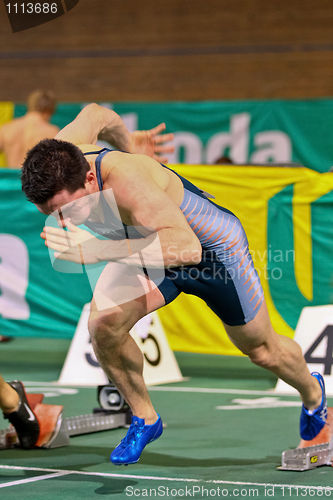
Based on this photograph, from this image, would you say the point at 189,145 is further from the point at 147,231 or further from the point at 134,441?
the point at 147,231

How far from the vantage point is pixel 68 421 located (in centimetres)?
558

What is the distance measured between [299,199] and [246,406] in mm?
1827

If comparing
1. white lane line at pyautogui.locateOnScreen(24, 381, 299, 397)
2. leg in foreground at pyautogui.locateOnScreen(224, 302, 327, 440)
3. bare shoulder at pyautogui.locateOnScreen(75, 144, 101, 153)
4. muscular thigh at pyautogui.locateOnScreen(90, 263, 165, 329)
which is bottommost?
white lane line at pyautogui.locateOnScreen(24, 381, 299, 397)

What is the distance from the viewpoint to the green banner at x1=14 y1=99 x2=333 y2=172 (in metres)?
13.6

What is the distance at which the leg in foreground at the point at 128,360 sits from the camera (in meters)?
4.35

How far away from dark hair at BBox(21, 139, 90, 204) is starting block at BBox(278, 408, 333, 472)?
1.75 metres

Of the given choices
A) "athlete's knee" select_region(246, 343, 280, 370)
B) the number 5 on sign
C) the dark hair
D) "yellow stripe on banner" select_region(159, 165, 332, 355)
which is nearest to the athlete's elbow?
the dark hair

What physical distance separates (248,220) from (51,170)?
382 cm

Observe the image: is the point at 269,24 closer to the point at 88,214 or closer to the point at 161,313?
the point at 161,313

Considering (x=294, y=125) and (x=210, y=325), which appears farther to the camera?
(x=294, y=125)

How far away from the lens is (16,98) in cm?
1595

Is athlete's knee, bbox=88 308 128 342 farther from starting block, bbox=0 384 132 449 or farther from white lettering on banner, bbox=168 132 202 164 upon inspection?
white lettering on banner, bbox=168 132 202 164

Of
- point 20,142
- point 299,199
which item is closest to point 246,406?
point 299,199

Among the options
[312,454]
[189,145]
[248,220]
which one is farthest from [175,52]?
[312,454]
